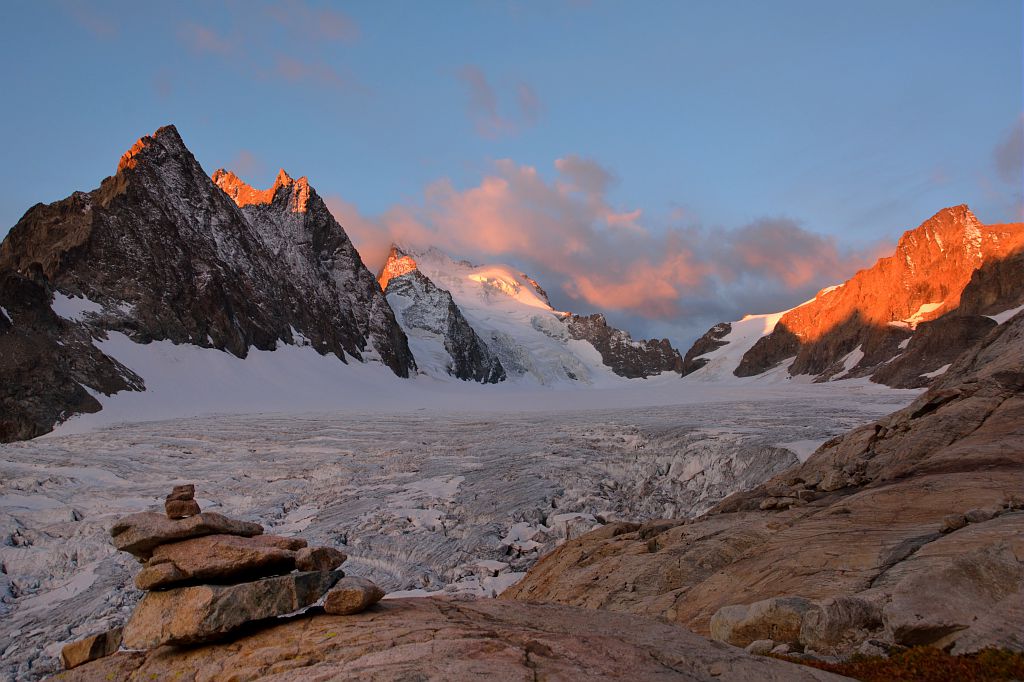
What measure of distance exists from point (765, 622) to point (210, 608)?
7097 millimetres

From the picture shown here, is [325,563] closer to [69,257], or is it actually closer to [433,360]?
[69,257]

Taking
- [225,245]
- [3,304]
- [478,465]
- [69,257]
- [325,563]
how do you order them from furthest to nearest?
1. [225,245]
2. [69,257]
3. [3,304]
4. [478,465]
5. [325,563]

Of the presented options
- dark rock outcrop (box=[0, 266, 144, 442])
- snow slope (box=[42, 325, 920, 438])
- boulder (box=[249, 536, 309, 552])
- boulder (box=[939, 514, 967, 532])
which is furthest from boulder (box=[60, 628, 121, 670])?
snow slope (box=[42, 325, 920, 438])

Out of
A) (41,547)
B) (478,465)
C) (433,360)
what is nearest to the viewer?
(41,547)

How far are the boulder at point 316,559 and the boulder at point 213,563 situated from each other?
134 millimetres

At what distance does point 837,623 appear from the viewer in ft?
24.7

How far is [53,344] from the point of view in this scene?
2178 inches

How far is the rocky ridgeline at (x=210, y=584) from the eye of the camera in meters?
7.89

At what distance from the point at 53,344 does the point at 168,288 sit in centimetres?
2403

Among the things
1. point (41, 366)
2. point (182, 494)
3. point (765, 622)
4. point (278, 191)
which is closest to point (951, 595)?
point (765, 622)

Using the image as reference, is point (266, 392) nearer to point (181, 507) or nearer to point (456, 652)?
point (181, 507)

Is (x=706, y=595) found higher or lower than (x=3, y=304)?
lower

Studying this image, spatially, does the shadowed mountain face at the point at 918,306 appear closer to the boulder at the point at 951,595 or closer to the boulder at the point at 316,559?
the boulder at the point at 951,595

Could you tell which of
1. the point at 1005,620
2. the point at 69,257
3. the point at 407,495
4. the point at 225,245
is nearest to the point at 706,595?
the point at 1005,620
